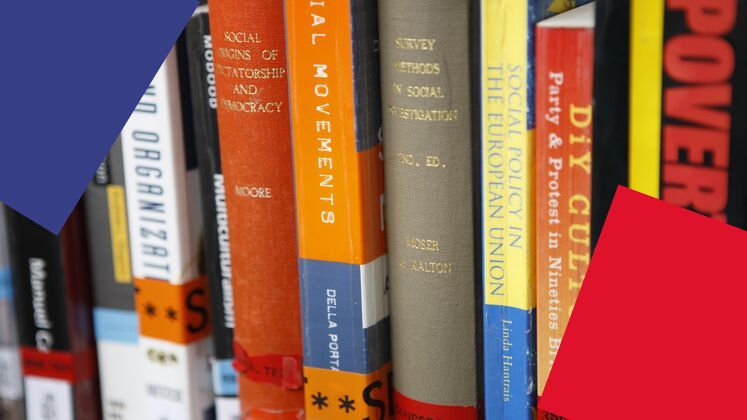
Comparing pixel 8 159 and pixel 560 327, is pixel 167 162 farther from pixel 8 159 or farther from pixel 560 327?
pixel 560 327

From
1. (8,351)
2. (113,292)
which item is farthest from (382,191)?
(8,351)

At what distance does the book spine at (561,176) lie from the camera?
57 cm

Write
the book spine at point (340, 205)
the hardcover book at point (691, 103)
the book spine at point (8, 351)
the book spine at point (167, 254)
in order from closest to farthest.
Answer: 1. the hardcover book at point (691, 103)
2. the book spine at point (340, 205)
3. the book spine at point (167, 254)
4. the book spine at point (8, 351)

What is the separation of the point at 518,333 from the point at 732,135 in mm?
176

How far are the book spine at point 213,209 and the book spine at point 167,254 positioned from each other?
0.02 m

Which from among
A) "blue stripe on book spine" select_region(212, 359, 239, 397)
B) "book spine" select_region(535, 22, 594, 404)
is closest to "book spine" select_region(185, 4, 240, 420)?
"blue stripe on book spine" select_region(212, 359, 239, 397)

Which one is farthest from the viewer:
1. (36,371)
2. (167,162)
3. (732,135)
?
(36,371)

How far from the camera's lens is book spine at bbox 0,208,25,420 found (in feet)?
2.77

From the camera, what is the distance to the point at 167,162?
29.1 inches

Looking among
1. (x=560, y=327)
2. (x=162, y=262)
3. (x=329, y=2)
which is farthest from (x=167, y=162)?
(x=560, y=327)

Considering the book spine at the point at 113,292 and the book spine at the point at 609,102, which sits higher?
the book spine at the point at 609,102
